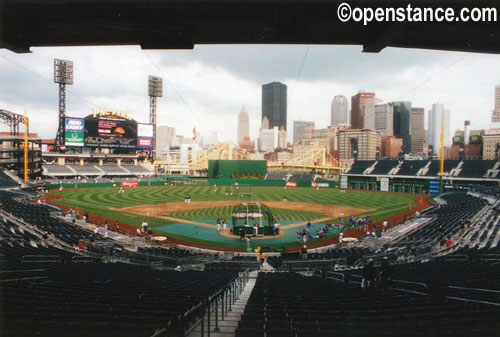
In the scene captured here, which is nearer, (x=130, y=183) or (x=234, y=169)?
(x=130, y=183)

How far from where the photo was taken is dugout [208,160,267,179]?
3386 inches

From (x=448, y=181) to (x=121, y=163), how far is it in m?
89.2

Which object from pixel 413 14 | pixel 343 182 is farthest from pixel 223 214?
pixel 343 182

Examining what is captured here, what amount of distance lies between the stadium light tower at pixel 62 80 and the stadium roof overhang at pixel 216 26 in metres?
84.2

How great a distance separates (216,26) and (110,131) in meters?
83.7

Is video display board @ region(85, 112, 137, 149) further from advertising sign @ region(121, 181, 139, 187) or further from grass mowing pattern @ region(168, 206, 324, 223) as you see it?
grass mowing pattern @ region(168, 206, 324, 223)

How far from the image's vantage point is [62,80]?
245ft

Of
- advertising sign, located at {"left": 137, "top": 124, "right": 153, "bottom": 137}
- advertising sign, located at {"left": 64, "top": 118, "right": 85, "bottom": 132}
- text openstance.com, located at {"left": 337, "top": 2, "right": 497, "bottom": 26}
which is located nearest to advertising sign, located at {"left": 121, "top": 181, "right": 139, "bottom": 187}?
advertising sign, located at {"left": 137, "top": 124, "right": 153, "bottom": 137}

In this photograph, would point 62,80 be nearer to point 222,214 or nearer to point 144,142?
point 144,142

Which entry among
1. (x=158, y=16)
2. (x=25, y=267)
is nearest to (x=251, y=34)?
(x=158, y=16)

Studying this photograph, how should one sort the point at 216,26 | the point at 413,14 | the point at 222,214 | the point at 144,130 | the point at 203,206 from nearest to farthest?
1. the point at 413,14
2. the point at 216,26
3. the point at 222,214
4. the point at 203,206
5. the point at 144,130

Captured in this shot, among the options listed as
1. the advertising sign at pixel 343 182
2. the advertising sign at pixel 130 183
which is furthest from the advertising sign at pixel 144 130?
the advertising sign at pixel 343 182

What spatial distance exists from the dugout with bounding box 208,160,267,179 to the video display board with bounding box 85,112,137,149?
80.5 feet

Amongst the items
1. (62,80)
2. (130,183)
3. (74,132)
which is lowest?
(130,183)
